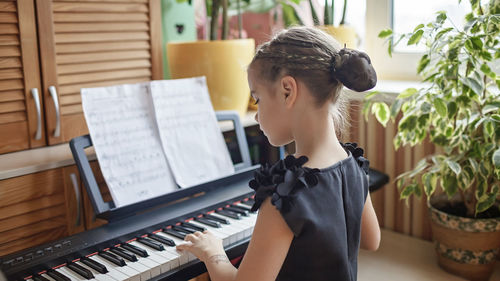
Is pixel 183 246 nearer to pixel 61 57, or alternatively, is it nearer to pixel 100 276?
pixel 100 276

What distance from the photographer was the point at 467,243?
6.56ft

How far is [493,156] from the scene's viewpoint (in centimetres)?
170

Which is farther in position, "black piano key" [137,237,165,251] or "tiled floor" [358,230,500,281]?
"tiled floor" [358,230,500,281]

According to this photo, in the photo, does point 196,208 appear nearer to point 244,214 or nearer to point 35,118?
point 244,214

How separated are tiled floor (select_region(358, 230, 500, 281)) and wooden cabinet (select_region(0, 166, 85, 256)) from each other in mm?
1208

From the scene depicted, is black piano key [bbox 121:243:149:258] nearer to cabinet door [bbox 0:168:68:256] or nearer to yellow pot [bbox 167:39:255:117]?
cabinet door [bbox 0:168:68:256]

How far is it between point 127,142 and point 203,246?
476 millimetres

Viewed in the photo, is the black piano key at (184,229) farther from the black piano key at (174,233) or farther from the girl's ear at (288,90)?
the girl's ear at (288,90)

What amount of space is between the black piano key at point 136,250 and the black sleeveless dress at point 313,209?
0.37 m

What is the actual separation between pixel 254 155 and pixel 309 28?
107 cm

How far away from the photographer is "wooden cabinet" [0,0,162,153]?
1646 mm

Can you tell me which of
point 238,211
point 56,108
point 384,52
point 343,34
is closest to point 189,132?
point 238,211

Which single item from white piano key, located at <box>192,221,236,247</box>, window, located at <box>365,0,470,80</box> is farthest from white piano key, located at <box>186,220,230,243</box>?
window, located at <box>365,0,470,80</box>

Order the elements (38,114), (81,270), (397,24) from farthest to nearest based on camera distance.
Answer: (397,24), (38,114), (81,270)
